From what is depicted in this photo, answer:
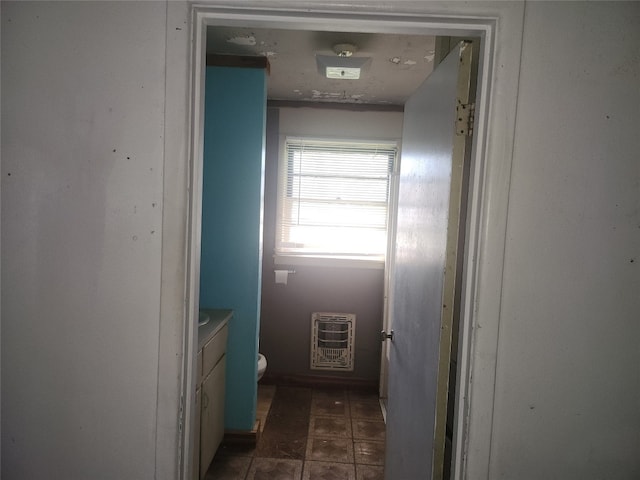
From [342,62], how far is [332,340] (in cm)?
233

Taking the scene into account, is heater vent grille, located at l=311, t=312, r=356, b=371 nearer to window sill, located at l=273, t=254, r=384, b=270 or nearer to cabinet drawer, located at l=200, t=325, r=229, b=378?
window sill, located at l=273, t=254, r=384, b=270

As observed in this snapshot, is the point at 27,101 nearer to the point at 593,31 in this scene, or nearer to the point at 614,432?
the point at 593,31

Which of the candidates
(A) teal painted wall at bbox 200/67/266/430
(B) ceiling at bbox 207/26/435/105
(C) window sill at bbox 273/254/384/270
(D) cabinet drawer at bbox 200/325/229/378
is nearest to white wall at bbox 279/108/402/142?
(B) ceiling at bbox 207/26/435/105

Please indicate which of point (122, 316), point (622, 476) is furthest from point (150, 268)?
point (622, 476)

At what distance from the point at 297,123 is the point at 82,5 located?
7.96ft

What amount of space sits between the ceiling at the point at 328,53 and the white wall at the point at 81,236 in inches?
44.1

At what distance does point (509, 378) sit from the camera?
3.74ft

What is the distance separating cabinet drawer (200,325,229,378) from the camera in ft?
6.73

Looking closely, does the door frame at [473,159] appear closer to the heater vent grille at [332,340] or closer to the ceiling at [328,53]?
the ceiling at [328,53]

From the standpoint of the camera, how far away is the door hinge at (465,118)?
121cm

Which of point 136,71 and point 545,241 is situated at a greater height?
point 136,71

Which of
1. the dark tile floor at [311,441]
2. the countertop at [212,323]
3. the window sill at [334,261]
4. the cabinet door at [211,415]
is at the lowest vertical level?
the dark tile floor at [311,441]

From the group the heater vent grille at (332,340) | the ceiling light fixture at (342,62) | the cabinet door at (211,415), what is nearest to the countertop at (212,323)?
the cabinet door at (211,415)

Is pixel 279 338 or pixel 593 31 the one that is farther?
pixel 279 338
